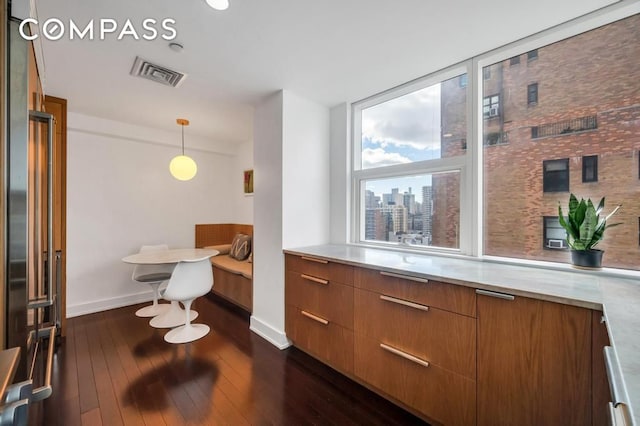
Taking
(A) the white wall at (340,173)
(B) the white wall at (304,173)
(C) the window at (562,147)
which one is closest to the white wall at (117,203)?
(B) the white wall at (304,173)

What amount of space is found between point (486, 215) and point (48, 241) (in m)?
2.56

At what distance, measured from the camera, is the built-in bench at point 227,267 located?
3113mm

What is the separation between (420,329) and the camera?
149 centimetres

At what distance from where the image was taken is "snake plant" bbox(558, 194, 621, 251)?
146cm

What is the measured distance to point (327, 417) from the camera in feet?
5.15

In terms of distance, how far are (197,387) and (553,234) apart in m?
2.59

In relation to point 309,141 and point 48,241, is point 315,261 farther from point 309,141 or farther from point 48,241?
point 48,241

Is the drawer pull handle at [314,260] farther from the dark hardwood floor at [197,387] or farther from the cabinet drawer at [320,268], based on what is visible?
the dark hardwood floor at [197,387]

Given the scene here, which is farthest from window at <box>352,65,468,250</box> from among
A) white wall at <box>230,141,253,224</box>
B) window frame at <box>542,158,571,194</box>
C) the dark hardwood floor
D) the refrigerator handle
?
the refrigerator handle

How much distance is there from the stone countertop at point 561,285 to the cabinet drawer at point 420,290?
0.05 m

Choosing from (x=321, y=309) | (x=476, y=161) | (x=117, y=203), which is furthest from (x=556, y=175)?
(x=117, y=203)

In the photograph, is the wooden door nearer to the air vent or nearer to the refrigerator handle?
the air vent

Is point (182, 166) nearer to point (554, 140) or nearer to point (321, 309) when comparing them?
point (321, 309)

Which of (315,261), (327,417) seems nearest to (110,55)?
(315,261)
